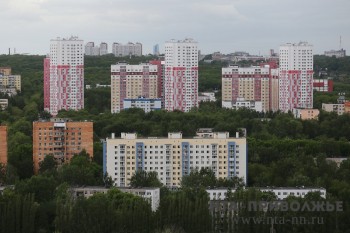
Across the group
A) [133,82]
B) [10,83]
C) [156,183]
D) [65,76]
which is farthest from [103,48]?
[156,183]

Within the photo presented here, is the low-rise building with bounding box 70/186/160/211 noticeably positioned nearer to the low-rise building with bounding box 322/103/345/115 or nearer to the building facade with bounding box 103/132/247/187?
the building facade with bounding box 103/132/247/187

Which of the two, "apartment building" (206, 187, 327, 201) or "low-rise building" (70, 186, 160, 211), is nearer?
"low-rise building" (70, 186, 160, 211)

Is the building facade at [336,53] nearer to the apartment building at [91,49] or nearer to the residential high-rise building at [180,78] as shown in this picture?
the apartment building at [91,49]

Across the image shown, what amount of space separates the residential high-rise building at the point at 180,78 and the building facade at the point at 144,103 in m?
0.29

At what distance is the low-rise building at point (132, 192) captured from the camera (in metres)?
14.6

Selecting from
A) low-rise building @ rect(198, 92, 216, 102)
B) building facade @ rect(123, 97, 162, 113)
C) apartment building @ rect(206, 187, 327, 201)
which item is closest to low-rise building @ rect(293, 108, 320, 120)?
building facade @ rect(123, 97, 162, 113)

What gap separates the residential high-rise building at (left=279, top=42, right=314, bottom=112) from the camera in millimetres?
31938

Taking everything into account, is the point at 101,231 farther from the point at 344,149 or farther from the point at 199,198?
the point at 344,149

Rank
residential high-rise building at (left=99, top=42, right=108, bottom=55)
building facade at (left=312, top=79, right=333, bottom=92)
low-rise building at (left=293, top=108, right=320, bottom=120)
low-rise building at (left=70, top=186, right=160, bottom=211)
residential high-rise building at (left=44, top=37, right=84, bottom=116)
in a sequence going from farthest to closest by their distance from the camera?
residential high-rise building at (left=99, top=42, right=108, bottom=55) < building facade at (left=312, top=79, right=333, bottom=92) < residential high-rise building at (left=44, top=37, right=84, bottom=116) < low-rise building at (left=293, top=108, right=320, bottom=120) < low-rise building at (left=70, top=186, right=160, bottom=211)

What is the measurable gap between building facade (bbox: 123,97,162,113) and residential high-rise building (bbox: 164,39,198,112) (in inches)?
11.3

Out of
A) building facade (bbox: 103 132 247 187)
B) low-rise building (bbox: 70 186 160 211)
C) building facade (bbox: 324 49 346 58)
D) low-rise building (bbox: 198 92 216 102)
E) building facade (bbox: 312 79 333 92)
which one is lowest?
low-rise building (bbox: 70 186 160 211)

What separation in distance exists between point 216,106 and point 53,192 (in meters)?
18.0

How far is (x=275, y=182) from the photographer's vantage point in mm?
16453

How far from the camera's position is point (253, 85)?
111 feet
